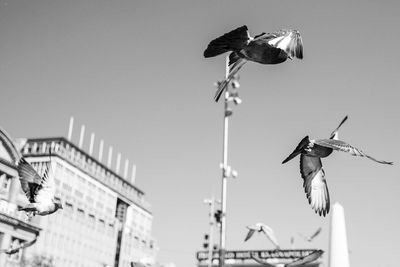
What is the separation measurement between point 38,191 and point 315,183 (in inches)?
149

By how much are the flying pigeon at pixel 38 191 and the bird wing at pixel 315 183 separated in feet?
10.8

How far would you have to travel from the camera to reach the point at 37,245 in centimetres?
5300

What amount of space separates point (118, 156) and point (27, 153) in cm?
2115

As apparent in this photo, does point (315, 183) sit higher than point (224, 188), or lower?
lower

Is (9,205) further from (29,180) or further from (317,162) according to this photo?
(317,162)

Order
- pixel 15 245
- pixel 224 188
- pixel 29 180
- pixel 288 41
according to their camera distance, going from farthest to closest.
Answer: pixel 15 245
pixel 224 188
pixel 29 180
pixel 288 41

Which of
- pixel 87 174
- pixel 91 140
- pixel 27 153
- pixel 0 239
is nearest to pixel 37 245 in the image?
pixel 0 239

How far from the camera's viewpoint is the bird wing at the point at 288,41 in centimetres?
334

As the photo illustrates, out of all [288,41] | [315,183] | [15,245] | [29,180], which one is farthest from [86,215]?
[288,41]

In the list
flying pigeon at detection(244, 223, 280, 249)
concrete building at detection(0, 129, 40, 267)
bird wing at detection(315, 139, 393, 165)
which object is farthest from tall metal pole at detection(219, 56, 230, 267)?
concrete building at detection(0, 129, 40, 267)

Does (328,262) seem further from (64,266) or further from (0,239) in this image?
(64,266)

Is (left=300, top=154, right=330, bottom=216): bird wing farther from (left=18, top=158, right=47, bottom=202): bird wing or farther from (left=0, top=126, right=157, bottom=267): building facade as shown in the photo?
(left=0, top=126, right=157, bottom=267): building facade

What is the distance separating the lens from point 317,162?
4.52 m

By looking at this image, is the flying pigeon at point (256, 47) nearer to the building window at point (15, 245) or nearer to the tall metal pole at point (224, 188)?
the tall metal pole at point (224, 188)
